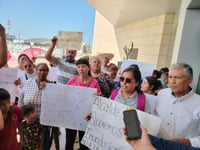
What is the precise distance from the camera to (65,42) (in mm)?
2340

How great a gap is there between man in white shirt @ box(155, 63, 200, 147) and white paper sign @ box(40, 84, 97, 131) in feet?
2.70

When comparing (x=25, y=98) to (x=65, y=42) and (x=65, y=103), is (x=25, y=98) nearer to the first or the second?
(x=65, y=103)

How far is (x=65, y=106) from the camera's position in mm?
1587

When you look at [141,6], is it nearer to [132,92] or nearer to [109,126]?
[132,92]

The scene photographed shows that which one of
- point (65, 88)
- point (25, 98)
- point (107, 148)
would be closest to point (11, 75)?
point (25, 98)

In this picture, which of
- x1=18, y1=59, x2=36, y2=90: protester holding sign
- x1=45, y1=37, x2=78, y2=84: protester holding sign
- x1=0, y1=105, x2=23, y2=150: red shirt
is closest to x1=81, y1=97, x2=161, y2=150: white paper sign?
x1=0, y1=105, x2=23, y2=150: red shirt

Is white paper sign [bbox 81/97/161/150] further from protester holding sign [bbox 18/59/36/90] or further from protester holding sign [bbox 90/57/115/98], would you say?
protester holding sign [bbox 18/59/36/90]

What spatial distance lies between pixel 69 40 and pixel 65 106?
4.23 feet

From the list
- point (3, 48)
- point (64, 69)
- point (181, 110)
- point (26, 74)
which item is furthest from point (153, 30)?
point (3, 48)

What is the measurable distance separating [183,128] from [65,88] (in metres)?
1.27

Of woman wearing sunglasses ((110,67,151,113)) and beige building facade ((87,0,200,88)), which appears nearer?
woman wearing sunglasses ((110,67,151,113))

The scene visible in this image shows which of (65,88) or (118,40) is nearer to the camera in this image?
(65,88)

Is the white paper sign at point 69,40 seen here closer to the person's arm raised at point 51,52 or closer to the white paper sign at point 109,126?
the person's arm raised at point 51,52

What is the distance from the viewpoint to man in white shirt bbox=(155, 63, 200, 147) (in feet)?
3.65
